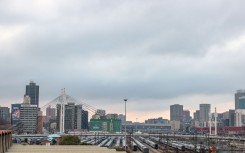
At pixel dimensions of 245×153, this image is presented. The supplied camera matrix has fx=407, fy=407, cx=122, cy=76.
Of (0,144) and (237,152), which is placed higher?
(0,144)

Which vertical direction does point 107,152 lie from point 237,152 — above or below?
above

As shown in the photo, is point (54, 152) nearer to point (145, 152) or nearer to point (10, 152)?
point (10, 152)

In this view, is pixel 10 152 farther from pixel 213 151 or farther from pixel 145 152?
pixel 213 151

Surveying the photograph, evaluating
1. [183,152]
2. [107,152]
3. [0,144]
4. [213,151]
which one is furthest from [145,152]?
[0,144]

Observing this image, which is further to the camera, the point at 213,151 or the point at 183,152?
the point at 183,152

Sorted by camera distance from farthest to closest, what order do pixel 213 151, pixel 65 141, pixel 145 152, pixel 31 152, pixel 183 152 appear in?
pixel 65 141
pixel 183 152
pixel 213 151
pixel 145 152
pixel 31 152

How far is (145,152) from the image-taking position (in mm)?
94812

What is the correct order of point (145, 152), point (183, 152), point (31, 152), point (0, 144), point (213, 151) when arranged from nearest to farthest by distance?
point (0, 144), point (31, 152), point (145, 152), point (213, 151), point (183, 152)

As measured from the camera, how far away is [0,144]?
51656 millimetres

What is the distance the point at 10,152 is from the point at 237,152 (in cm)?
8165

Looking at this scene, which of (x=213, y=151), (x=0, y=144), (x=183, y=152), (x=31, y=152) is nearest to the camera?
(x=0, y=144)

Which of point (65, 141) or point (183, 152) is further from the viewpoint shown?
point (65, 141)

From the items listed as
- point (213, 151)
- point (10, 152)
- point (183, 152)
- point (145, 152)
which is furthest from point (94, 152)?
point (183, 152)

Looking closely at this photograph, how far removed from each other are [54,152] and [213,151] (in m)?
55.3
